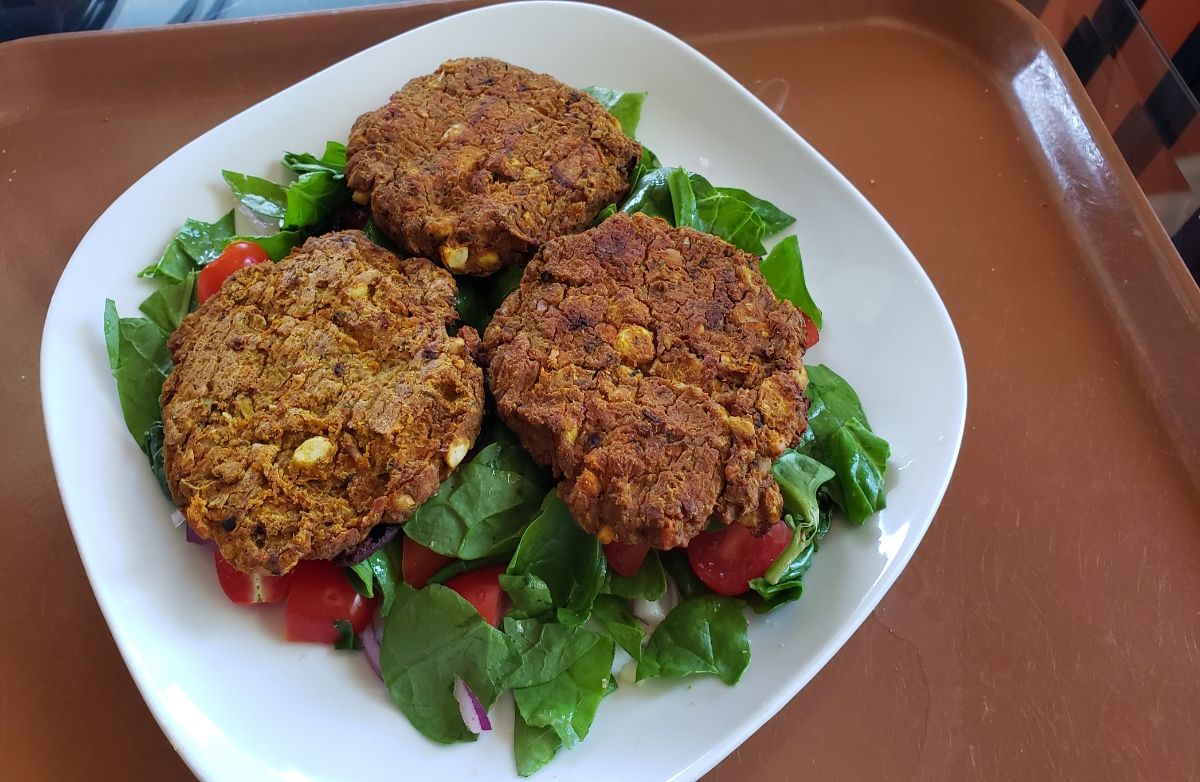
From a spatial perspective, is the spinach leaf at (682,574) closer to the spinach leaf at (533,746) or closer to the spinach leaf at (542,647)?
the spinach leaf at (542,647)

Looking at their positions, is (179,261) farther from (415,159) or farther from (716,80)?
(716,80)

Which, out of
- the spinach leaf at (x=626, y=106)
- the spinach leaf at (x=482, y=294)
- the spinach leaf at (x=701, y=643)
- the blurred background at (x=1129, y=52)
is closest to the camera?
the spinach leaf at (x=701, y=643)

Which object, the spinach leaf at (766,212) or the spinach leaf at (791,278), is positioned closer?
the spinach leaf at (791,278)

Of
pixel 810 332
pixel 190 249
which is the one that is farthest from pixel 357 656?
pixel 810 332

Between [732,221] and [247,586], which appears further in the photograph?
[732,221]

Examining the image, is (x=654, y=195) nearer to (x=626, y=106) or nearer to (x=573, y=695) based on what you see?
(x=626, y=106)

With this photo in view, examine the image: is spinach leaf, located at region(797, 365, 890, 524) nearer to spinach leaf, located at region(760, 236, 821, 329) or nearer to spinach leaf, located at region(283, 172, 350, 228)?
spinach leaf, located at region(760, 236, 821, 329)

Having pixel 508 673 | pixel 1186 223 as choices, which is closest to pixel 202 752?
pixel 508 673

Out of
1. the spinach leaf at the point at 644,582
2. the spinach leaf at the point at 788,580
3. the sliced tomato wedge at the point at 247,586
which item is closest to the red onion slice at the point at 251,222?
the sliced tomato wedge at the point at 247,586
